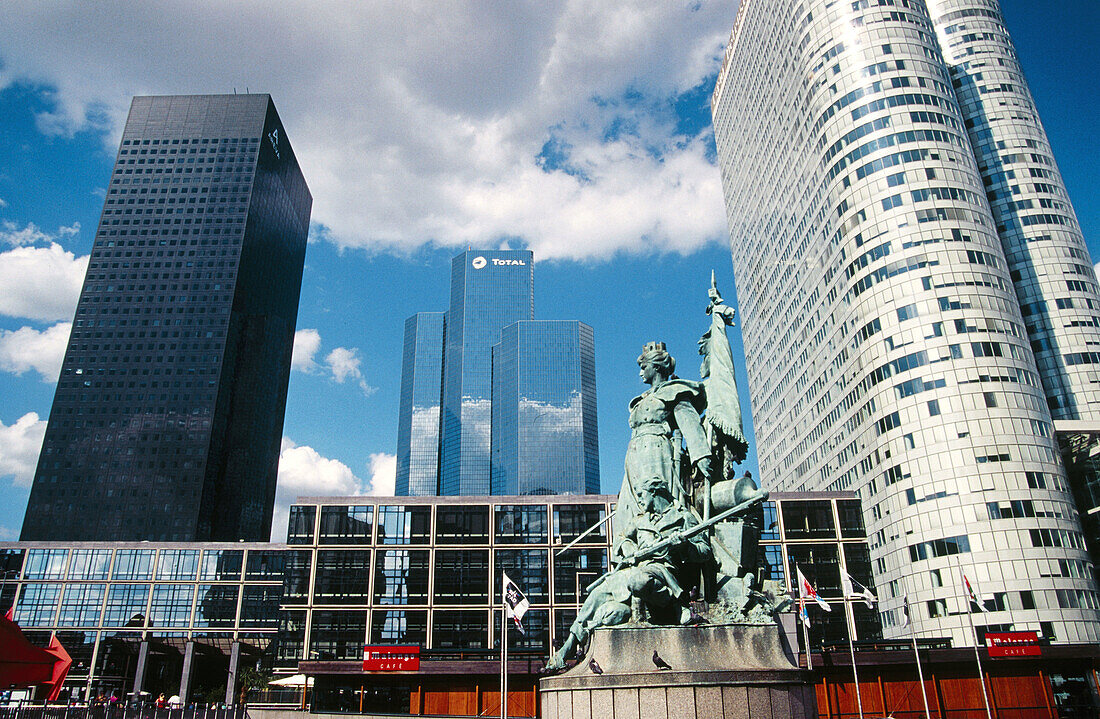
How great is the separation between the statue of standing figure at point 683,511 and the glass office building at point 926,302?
46.6 m

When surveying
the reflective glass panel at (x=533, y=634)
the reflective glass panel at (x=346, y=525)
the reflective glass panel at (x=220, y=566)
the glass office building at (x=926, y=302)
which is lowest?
the reflective glass panel at (x=533, y=634)

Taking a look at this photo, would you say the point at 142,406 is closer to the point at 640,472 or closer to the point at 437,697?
the point at 437,697

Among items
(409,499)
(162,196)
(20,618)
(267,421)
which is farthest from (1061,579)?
(162,196)

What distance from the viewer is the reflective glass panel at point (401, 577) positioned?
8069cm

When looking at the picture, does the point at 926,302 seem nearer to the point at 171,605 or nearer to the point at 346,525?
the point at 346,525

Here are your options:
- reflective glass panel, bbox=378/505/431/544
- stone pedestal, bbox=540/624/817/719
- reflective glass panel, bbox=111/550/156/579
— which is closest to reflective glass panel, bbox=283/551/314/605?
reflective glass panel, bbox=378/505/431/544

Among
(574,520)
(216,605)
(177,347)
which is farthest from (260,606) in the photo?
(177,347)

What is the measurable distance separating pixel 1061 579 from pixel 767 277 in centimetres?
5694

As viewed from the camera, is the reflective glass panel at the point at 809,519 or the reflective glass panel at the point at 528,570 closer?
the reflective glass panel at the point at 809,519

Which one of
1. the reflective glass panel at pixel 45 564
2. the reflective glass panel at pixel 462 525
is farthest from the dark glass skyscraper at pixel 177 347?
the reflective glass panel at pixel 462 525

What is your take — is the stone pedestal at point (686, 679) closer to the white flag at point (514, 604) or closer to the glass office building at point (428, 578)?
the white flag at point (514, 604)

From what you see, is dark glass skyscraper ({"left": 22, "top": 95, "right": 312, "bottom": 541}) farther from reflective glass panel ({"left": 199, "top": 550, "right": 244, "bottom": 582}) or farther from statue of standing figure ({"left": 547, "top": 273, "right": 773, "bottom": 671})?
statue of standing figure ({"left": 547, "top": 273, "right": 773, "bottom": 671})

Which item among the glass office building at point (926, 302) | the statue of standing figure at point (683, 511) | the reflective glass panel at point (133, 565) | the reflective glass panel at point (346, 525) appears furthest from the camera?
the reflective glass panel at point (133, 565)

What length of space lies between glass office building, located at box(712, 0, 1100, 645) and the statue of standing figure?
4659cm
